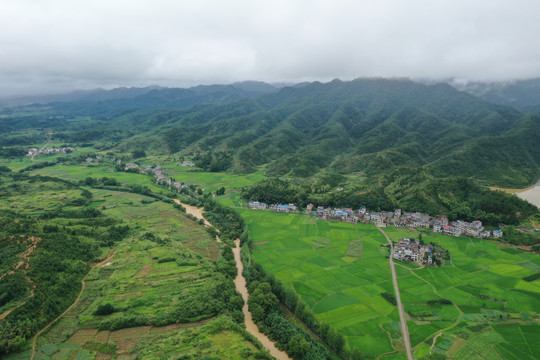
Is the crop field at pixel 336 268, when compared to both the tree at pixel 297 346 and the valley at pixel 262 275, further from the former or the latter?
the tree at pixel 297 346

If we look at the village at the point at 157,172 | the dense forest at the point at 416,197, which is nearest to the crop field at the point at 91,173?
the village at the point at 157,172

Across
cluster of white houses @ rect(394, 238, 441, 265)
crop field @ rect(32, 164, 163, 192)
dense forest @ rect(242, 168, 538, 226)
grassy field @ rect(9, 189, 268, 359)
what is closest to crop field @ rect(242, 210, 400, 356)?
cluster of white houses @ rect(394, 238, 441, 265)

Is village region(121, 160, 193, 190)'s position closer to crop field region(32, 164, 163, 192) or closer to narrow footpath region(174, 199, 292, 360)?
crop field region(32, 164, 163, 192)

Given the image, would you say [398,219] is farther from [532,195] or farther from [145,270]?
[145,270]

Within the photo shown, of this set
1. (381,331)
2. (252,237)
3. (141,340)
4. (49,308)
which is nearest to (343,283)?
(381,331)

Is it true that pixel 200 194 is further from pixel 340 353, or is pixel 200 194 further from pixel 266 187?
pixel 340 353
